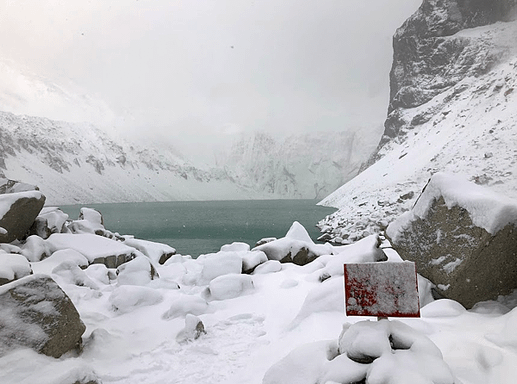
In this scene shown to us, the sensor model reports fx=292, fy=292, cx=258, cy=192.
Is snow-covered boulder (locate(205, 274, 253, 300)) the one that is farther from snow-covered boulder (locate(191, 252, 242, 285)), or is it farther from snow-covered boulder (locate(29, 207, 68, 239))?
snow-covered boulder (locate(29, 207, 68, 239))

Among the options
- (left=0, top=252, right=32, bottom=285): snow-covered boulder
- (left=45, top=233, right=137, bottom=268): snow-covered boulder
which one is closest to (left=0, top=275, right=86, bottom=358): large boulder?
(left=0, top=252, right=32, bottom=285): snow-covered boulder

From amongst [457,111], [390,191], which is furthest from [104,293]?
[457,111]

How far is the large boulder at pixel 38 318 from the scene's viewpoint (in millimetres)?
5082

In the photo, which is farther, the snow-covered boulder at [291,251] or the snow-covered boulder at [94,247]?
the snow-covered boulder at [291,251]

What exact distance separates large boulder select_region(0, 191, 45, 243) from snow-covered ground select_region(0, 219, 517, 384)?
1314 millimetres

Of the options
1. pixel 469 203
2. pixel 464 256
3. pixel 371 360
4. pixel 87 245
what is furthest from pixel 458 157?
pixel 371 360

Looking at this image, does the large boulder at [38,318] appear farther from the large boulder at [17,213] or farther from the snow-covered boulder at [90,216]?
the snow-covered boulder at [90,216]

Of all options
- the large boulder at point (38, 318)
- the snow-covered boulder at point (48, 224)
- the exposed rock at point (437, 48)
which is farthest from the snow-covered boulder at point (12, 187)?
the exposed rock at point (437, 48)

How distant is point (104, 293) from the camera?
977 cm

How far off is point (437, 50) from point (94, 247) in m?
152

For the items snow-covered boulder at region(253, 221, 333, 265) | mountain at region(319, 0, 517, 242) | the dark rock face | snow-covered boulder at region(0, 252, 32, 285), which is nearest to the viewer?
the dark rock face

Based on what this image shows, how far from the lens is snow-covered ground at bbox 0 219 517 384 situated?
12.9ft

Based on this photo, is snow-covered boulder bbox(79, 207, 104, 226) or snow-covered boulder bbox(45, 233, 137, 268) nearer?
snow-covered boulder bbox(45, 233, 137, 268)

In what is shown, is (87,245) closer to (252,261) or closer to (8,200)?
(8,200)
